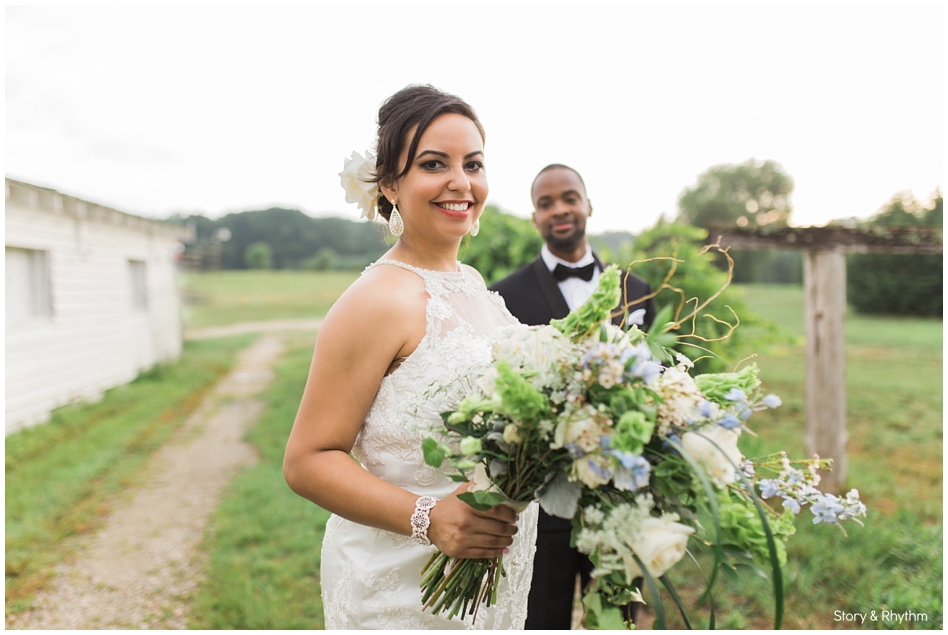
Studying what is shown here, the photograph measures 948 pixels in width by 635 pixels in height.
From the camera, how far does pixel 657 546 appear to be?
1.12 meters

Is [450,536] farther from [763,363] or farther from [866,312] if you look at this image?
[866,312]

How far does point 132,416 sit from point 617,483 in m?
10.5

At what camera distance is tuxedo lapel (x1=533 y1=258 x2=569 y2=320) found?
339 centimetres

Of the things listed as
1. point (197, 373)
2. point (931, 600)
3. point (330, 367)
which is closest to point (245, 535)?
point (330, 367)

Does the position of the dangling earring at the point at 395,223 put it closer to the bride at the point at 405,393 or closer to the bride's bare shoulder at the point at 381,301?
the bride at the point at 405,393

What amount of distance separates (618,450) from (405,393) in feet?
2.57

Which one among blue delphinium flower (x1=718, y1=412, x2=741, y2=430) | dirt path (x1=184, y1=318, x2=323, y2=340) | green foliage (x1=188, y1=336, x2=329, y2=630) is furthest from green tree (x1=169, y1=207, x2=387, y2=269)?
blue delphinium flower (x1=718, y1=412, x2=741, y2=430)

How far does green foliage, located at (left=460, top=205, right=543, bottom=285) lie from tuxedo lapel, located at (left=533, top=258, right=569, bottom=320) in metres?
2.71

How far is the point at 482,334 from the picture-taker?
1.94 m

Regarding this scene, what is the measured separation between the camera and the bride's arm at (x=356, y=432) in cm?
151

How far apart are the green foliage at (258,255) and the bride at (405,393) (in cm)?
5486

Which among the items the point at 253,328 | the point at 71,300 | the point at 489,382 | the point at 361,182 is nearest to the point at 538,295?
the point at 361,182

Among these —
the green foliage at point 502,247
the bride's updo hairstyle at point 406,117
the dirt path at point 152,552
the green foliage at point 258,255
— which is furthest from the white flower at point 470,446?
the green foliage at point 258,255

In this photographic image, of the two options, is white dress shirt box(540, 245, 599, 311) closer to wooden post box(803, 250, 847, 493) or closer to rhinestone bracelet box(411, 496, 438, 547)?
rhinestone bracelet box(411, 496, 438, 547)
